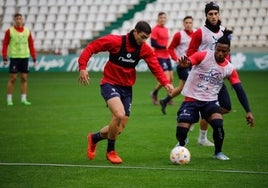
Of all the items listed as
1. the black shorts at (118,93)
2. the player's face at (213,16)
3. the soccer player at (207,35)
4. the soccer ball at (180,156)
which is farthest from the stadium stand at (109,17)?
the soccer ball at (180,156)

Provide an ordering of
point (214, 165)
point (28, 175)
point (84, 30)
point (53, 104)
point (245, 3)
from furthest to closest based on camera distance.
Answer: point (84, 30) → point (245, 3) → point (53, 104) → point (214, 165) → point (28, 175)

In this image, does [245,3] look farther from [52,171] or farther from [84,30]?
[52,171]

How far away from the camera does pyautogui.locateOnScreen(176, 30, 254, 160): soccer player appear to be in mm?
9633

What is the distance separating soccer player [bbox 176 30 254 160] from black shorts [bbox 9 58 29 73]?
31.8 feet

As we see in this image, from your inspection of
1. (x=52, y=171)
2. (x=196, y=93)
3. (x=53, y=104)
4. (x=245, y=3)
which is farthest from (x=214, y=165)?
(x=245, y=3)

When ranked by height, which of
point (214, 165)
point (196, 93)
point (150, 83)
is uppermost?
point (196, 93)

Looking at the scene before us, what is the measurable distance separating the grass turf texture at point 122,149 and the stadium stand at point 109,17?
48.2 feet

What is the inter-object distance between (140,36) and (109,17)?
28.1 meters

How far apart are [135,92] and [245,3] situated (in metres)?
13.8

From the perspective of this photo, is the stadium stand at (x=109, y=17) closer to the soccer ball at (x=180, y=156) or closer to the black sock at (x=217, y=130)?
the black sock at (x=217, y=130)

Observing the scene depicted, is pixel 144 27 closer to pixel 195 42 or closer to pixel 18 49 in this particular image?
pixel 195 42

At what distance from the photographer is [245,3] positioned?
34.2 m

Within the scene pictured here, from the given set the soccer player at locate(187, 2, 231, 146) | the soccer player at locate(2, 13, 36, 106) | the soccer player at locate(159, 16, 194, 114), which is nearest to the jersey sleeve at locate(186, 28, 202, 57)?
the soccer player at locate(187, 2, 231, 146)

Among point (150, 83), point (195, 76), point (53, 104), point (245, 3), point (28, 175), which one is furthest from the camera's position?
point (245, 3)
